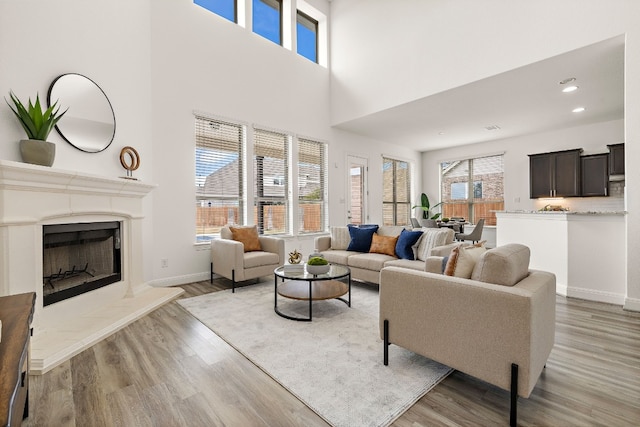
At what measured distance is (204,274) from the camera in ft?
15.0

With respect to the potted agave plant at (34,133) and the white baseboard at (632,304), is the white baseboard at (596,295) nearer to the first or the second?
the white baseboard at (632,304)

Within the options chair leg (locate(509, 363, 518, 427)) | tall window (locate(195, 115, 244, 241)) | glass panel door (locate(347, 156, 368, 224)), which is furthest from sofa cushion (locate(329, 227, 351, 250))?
chair leg (locate(509, 363, 518, 427))

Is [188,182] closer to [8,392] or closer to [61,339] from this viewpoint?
[61,339]

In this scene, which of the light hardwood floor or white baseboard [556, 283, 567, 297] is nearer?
the light hardwood floor

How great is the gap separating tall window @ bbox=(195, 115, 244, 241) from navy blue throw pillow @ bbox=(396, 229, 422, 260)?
2680 millimetres

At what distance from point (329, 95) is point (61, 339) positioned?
5755 mm

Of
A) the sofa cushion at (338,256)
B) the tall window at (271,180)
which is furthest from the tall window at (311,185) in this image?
the sofa cushion at (338,256)

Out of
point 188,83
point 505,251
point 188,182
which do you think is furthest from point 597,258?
point 188,83

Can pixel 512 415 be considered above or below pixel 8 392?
below

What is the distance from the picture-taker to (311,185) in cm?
612

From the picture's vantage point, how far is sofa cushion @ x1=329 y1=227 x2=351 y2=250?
4641 mm

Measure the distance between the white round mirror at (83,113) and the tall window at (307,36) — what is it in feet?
12.9

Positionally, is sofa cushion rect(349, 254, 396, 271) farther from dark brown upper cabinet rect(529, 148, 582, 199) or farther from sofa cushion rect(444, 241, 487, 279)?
dark brown upper cabinet rect(529, 148, 582, 199)

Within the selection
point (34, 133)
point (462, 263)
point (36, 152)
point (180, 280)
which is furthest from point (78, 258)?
point (462, 263)
